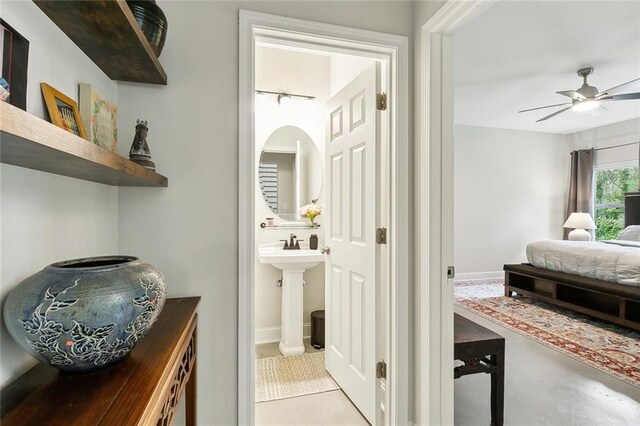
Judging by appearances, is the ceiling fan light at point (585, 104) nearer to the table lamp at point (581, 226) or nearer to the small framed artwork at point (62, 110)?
the table lamp at point (581, 226)

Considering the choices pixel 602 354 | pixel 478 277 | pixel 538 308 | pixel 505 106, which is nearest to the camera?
pixel 602 354

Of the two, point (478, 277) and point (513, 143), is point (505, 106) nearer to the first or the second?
point (513, 143)

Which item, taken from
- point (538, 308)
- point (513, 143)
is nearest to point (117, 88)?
point (538, 308)

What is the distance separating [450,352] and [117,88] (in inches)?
75.3

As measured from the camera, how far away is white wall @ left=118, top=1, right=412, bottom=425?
1.31 metres

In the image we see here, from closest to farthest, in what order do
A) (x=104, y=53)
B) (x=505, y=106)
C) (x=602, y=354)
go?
1. (x=104, y=53)
2. (x=602, y=354)
3. (x=505, y=106)

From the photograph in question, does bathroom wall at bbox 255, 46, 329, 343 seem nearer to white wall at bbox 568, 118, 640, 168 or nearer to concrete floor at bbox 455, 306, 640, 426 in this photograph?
concrete floor at bbox 455, 306, 640, 426

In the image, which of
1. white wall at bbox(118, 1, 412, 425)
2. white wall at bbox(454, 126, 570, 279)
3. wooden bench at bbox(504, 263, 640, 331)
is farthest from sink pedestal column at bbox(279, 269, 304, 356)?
white wall at bbox(454, 126, 570, 279)

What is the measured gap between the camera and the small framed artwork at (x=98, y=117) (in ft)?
3.17

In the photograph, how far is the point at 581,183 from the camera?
5.48 meters

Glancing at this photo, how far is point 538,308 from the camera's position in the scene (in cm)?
374

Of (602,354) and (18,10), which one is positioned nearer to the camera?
(18,10)

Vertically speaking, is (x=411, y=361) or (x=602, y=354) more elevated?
(x=411, y=361)

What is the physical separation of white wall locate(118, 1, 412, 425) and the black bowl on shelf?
8.3 inches
